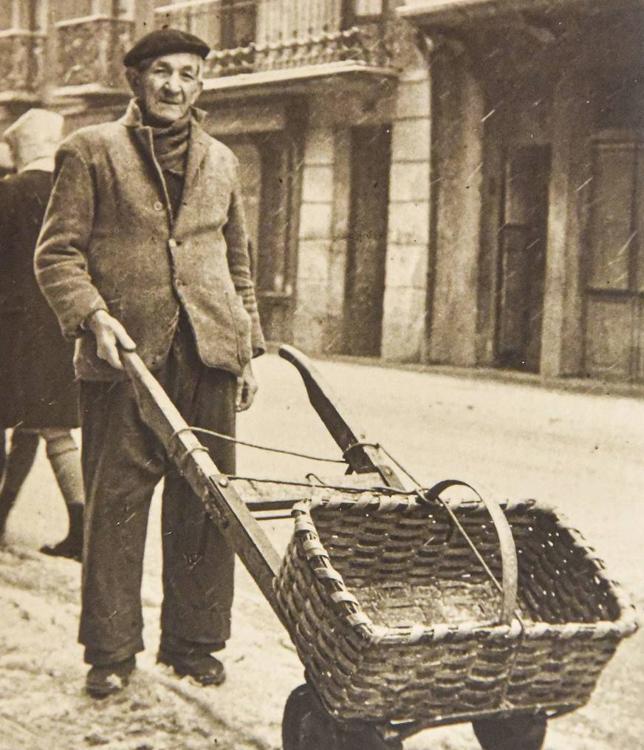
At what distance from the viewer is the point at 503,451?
24.3 feet

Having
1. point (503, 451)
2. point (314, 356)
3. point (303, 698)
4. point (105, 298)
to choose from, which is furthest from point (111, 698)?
point (314, 356)

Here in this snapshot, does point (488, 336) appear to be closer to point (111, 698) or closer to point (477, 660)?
point (111, 698)

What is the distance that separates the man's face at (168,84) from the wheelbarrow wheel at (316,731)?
1626 millimetres

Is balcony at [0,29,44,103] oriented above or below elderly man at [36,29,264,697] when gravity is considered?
above

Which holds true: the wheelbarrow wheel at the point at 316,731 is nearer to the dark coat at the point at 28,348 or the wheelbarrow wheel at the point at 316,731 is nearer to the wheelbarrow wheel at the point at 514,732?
the wheelbarrow wheel at the point at 514,732

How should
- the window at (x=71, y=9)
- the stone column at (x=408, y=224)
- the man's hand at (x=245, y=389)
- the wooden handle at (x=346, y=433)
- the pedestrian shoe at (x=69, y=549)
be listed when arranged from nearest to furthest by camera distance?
the wooden handle at (x=346, y=433) < the man's hand at (x=245, y=389) < the pedestrian shoe at (x=69, y=549) < the window at (x=71, y=9) < the stone column at (x=408, y=224)

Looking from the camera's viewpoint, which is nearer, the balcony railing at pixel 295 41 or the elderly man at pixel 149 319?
the elderly man at pixel 149 319

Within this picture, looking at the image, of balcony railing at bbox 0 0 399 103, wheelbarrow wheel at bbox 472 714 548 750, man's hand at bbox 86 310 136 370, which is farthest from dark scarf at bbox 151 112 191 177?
balcony railing at bbox 0 0 399 103

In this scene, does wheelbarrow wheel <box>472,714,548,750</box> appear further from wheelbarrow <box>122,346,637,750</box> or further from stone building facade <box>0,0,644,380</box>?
stone building facade <box>0,0,644,380</box>

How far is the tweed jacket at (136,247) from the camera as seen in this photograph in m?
3.47

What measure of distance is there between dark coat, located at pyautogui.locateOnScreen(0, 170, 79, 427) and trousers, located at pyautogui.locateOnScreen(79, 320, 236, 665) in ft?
4.99

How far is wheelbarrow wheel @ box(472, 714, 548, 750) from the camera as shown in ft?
9.19

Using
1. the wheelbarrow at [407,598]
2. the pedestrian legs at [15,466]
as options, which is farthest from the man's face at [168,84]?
the pedestrian legs at [15,466]

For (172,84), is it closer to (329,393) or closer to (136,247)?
(136,247)
